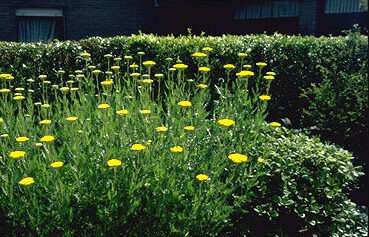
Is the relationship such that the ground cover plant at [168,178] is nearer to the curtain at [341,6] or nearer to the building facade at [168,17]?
the building facade at [168,17]

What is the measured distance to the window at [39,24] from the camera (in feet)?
42.7

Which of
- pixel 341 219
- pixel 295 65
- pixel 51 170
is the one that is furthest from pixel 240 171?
pixel 295 65

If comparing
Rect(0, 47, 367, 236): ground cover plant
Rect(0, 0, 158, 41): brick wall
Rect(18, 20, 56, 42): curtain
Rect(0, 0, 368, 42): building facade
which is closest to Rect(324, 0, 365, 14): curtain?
Rect(0, 0, 368, 42): building facade

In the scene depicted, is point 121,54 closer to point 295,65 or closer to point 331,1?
point 295,65

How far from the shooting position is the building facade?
1288cm

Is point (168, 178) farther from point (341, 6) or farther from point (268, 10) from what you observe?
point (268, 10)

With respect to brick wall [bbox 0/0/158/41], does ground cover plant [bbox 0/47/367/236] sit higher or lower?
lower

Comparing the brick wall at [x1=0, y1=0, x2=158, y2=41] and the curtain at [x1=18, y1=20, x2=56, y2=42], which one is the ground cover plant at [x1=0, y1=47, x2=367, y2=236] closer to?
the brick wall at [x1=0, y1=0, x2=158, y2=41]

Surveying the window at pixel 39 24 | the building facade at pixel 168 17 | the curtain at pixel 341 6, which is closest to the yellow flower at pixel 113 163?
the building facade at pixel 168 17

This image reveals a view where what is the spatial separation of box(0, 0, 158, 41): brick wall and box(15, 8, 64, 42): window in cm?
18

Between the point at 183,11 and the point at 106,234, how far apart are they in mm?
13205

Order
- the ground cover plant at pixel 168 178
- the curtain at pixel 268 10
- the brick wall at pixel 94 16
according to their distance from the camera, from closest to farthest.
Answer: the ground cover plant at pixel 168 178
the brick wall at pixel 94 16
the curtain at pixel 268 10

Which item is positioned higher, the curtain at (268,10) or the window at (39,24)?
the curtain at (268,10)

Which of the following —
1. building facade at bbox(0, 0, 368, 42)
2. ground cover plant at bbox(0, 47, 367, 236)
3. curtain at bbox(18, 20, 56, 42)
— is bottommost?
ground cover plant at bbox(0, 47, 367, 236)
